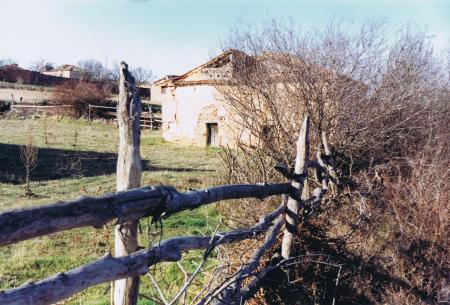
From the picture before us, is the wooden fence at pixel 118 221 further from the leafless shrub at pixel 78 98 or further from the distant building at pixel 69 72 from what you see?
the distant building at pixel 69 72

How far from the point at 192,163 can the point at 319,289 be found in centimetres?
1281

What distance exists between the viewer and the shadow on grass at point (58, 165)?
12867 millimetres

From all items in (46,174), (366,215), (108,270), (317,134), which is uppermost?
(317,134)

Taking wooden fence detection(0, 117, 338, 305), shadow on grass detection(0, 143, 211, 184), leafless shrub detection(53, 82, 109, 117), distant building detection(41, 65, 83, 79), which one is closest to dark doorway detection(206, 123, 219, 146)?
shadow on grass detection(0, 143, 211, 184)

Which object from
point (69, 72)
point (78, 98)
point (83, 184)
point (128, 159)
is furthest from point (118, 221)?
point (69, 72)

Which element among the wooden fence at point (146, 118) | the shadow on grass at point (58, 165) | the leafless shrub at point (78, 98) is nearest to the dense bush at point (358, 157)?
the shadow on grass at point (58, 165)

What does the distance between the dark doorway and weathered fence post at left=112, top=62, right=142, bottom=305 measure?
19104mm

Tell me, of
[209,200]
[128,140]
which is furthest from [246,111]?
[128,140]

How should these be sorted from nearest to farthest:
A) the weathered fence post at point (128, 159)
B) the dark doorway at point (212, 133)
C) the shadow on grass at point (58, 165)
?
the weathered fence post at point (128, 159) < the shadow on grass at point (58, 165) < the dark doorway at point (212, 133)

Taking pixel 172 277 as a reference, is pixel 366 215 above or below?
above

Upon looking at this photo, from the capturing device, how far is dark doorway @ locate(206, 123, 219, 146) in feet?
70.6

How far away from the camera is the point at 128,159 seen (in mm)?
2234

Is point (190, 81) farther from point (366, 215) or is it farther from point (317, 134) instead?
point (366, 215)

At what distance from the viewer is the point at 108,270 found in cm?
197
